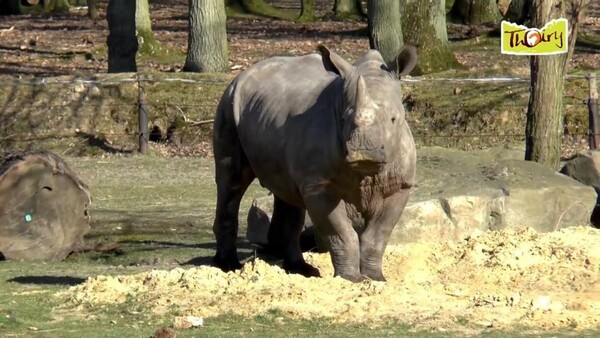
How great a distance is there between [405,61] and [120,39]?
17787 mm

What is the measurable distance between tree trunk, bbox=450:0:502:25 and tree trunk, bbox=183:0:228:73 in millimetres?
12502

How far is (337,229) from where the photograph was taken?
9859 millimetres

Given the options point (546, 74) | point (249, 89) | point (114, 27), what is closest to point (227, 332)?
point (249, 89)

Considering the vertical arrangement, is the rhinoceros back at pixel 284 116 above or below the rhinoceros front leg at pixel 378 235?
above

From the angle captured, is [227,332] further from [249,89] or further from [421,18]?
[421,18]

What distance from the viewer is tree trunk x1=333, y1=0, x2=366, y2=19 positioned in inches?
1697

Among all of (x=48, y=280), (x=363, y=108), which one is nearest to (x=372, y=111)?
(x=363, y=108)

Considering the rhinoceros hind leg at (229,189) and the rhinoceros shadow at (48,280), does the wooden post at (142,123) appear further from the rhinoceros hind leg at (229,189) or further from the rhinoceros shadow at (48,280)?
the rhinoceros shadow at (48,280)

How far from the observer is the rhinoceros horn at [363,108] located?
354 inches

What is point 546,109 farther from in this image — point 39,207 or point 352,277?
point 352,277

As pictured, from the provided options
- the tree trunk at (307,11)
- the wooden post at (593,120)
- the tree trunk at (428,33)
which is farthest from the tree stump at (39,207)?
the tree trunk at (307,11)

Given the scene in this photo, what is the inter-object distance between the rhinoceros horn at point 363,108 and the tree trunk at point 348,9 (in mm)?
34091

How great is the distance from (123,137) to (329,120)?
46.8 ft

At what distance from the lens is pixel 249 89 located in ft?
37.6
